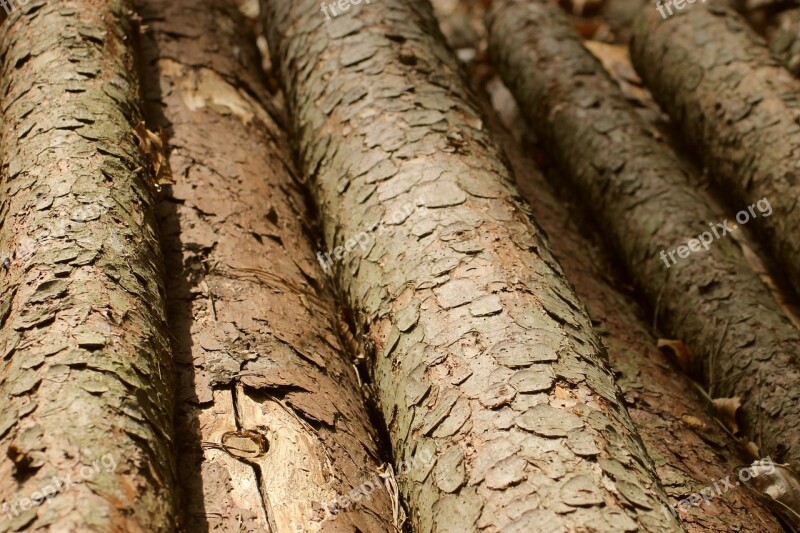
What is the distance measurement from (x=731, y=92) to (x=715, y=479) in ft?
5.60

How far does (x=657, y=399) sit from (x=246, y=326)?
1385 millimetres

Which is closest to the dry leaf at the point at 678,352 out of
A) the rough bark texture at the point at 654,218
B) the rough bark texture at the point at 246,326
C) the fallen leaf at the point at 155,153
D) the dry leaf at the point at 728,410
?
the rough bark texture at the point at 654,218

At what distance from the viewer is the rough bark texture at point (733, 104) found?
255 centimetres

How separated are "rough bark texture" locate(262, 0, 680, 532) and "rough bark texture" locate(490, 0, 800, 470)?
2.30ft

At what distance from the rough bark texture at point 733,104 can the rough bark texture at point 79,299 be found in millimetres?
2321

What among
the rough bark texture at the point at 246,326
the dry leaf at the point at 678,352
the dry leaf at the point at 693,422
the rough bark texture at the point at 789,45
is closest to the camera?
the rough bark texture at the point at 246,326

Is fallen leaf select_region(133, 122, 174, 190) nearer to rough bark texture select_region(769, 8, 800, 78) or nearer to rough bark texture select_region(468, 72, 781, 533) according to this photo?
rough bark texture select_region(468, 72, 781, 533)

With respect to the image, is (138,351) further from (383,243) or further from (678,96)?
(678,96)

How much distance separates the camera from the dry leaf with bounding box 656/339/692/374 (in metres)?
2.46

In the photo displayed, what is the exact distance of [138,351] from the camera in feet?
5.30

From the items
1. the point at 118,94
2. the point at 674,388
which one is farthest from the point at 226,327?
the point at 674,388

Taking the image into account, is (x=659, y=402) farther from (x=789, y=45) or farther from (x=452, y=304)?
(x=789, y=45)

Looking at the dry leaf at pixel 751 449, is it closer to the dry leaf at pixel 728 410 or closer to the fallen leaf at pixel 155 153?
the dry leaf at pixel 728 410

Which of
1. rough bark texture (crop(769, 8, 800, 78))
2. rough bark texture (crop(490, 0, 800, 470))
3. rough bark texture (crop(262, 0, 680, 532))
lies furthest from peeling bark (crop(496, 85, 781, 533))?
rough bark texture (crop(769, 8, 800, 78))
